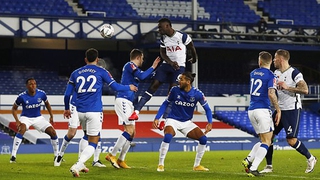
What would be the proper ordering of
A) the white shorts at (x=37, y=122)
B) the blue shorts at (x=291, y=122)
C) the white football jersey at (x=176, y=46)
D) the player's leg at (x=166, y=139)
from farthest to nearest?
the white shorts at (x=37, y=122) < the white football jersey at (x=176, y=46) < the player's leg at (x=166, y=139) < the blue shorts at (x=291, y=122)

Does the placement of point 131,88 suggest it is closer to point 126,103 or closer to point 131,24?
point 126,103

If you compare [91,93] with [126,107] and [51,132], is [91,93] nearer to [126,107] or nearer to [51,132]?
[126,107]

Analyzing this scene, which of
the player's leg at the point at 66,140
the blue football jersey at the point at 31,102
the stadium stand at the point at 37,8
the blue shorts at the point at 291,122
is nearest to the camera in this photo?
the blue shorts at the point at 291,122

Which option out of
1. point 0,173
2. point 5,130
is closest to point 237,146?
point 5,130

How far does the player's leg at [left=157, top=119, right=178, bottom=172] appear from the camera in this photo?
15.7 metres

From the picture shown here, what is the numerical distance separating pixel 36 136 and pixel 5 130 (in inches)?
101

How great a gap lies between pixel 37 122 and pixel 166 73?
5.22 m

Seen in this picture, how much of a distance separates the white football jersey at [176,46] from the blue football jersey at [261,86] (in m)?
2.74

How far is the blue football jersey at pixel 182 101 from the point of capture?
52.1 ft

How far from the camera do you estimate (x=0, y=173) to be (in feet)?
52.2

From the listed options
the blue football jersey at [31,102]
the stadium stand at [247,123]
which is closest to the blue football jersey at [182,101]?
the blue football jersey at [31,102]

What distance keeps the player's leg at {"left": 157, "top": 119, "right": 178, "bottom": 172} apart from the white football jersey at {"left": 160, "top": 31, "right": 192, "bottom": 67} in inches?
73.9

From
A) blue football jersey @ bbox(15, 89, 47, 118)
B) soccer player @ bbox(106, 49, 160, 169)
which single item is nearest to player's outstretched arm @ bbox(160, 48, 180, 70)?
soccer player @ bbox(106, 49, 160, 169)

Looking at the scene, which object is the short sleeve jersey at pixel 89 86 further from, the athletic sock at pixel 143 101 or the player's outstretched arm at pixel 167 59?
the player's outstretched arm at pixel 167 59
